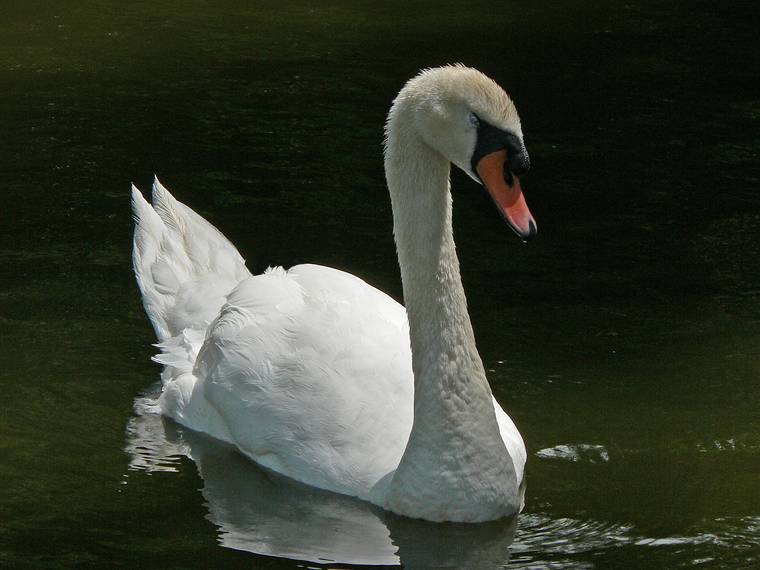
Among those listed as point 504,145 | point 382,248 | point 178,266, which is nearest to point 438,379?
point 504,145

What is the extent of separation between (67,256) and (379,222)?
2.07 meters

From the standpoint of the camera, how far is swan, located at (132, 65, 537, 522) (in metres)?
6.38

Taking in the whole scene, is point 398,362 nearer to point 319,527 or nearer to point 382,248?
point 319,527

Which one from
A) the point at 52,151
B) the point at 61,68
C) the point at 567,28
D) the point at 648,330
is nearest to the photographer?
the point at 648,330

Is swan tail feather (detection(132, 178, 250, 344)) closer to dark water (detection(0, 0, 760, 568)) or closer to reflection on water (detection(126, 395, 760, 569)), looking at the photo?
dark water (detection(0, 0, 760, 568))

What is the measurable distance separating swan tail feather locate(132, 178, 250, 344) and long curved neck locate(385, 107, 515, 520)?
210cm

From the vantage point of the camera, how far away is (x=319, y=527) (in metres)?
6.72

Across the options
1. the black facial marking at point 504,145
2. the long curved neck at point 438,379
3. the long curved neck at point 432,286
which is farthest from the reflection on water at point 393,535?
the black facial marking at point 504,145

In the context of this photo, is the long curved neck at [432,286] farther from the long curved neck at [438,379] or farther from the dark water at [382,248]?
the dark water at [382,248]

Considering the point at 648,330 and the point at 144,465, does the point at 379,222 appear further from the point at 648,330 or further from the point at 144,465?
the point at 144,465

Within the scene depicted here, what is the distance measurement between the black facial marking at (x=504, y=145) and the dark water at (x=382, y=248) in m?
1.57

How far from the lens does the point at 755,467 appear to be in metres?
7.38

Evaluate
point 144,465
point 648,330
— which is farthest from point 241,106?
point 144,465

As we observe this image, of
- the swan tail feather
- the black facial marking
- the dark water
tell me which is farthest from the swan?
the swan tail feather
